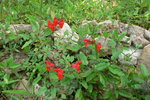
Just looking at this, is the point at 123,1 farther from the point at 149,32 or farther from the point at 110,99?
the point at 110,99

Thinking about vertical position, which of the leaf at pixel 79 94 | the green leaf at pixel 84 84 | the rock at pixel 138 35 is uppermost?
the rock at pixel 138 35

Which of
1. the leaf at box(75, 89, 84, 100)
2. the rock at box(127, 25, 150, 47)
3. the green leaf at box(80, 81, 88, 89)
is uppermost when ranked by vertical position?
the rock at box(127, 25, 150, 47)

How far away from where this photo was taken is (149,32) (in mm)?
3291

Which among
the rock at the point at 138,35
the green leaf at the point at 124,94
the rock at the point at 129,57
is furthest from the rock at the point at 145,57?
the green leaf at the point at 124,94

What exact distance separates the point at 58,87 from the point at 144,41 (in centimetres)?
152

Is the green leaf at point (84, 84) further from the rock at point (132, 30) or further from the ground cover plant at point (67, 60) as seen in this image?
the rock at point (132, 30)

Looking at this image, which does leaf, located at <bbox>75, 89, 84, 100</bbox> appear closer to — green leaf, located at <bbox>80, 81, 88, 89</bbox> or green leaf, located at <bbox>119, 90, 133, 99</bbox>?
green leaf, located at <bbox>80, 81, 88, 89</bbox>

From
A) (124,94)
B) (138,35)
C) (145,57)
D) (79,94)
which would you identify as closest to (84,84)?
(79,94)

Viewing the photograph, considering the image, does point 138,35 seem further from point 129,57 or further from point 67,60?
point 67,60

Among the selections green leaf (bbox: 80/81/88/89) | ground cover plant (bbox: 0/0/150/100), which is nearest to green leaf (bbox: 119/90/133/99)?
ground cover plant (bbox: 0/0/150/100)

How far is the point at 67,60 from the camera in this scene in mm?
2408

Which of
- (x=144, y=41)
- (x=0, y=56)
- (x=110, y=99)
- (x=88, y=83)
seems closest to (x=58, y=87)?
(x=88, y=83)

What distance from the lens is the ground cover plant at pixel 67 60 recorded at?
208 centimetres

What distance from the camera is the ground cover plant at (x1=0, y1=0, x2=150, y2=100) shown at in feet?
6.82
